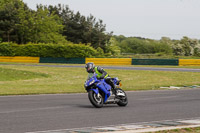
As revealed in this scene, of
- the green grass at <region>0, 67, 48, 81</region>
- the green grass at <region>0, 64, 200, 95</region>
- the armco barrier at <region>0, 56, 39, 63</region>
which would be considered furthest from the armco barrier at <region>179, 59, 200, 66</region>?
the green grass at <region>0, 67, 48, 81</region>

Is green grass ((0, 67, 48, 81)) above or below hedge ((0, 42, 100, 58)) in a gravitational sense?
below

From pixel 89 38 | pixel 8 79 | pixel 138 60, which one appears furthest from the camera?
pixel 89 38

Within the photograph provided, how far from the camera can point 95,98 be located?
448 inches

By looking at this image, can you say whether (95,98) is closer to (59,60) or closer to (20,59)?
(59,60)

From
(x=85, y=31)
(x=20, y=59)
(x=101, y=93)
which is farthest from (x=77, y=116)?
(x=85, y=31)

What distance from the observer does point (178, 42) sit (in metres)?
129

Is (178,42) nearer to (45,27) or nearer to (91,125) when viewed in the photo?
(45,27)

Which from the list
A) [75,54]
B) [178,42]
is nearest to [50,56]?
[75,54]

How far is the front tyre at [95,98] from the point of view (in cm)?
1121

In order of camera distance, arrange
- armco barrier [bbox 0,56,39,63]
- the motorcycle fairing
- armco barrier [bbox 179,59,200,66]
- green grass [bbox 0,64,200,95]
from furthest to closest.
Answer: armco barrier [bbox 0,56,39,63], armco barrier [bbox 179,59,200,66], green grass [bbox 0,64,200,95], the motorcycle fairing

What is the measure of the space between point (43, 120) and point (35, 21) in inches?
2879

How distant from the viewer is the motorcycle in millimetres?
11219

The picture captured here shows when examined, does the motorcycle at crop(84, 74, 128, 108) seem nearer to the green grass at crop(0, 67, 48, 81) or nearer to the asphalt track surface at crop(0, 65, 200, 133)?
the asphalt track surface at crop(0, 65, 200, 133)

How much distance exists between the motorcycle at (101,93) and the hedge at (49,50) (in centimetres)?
4564
